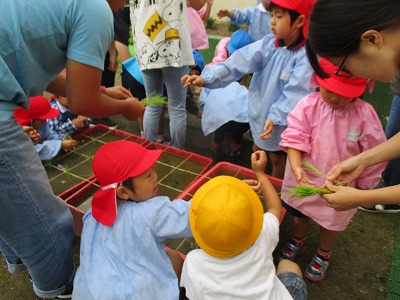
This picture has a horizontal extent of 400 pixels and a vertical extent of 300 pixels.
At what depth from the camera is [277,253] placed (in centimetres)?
247

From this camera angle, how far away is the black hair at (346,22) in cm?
116

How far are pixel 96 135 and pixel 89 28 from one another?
243 centimetres

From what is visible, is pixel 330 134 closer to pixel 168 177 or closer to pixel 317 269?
pixel 317 269

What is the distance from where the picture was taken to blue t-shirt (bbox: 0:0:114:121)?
53.0 inches

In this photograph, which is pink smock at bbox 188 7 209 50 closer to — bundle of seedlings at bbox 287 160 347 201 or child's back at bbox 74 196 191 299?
bundle of seedlings at bbox 287 160 347 201

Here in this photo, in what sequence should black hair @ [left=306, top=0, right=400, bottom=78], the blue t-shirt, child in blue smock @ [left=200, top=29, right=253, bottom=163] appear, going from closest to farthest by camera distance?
1. black hair @ [left=306, top=0, right=400, bottom=78]
2. the blue t-shirt
3. child in blue smock @ [left=200, top=29, right=253, bottom=163]

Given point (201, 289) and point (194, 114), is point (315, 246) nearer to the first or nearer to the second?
point (201, 289)

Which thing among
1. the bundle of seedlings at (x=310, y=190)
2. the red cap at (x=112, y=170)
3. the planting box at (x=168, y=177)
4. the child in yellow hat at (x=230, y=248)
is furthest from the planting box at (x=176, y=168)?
the child in yellow hat at (x=230, y=248)

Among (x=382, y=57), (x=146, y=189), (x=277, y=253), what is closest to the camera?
(x=382, y=57)

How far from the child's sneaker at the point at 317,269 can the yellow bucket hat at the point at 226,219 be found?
1.04 meters

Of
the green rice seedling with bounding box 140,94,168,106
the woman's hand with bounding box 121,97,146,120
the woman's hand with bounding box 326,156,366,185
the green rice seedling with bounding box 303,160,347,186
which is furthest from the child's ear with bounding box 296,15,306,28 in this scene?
the green rice seedling with bounding box 140,94,168,106

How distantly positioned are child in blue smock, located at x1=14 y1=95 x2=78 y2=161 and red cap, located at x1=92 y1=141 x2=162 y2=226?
5.08 ft

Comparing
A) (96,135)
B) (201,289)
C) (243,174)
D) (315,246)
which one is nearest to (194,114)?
(96,135)

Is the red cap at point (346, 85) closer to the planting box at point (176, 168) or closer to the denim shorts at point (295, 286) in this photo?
the denim shorts at point (295, 286)
